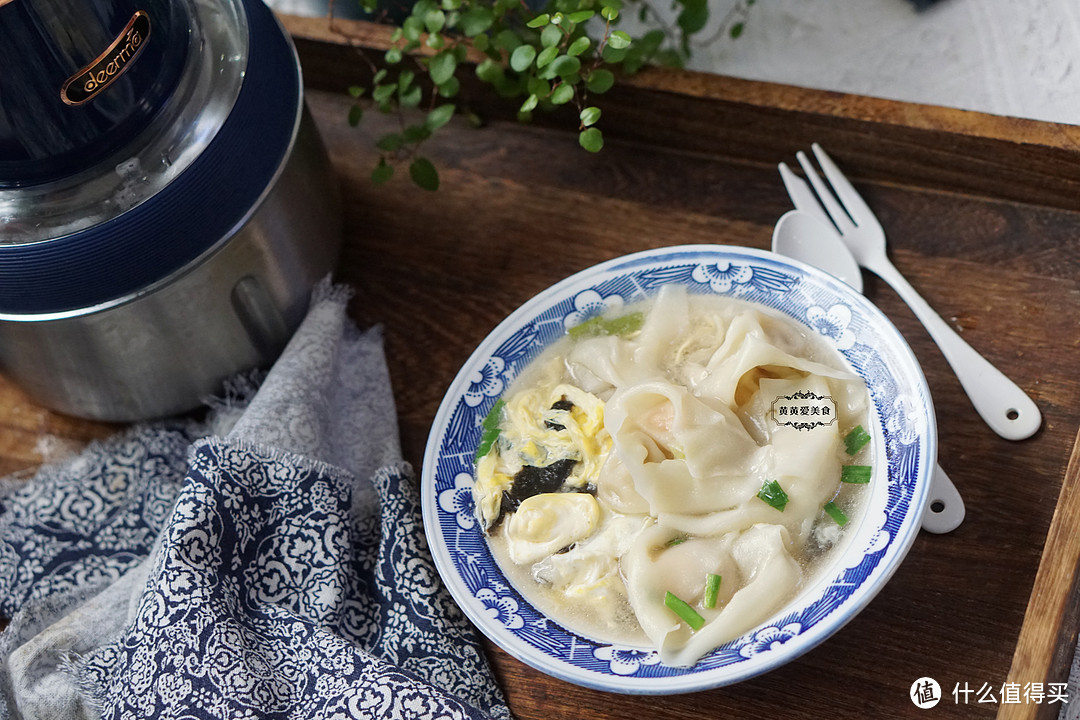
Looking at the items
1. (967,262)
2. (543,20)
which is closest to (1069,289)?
(967,262)

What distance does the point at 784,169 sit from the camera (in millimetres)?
1809

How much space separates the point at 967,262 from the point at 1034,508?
0.44 m

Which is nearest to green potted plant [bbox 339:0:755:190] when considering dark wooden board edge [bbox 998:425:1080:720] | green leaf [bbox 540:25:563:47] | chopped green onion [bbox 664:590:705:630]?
green leaf [bbox 540:25:563:47]

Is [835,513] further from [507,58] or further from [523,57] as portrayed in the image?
[507,58]

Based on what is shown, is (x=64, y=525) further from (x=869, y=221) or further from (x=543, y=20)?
(x=869, y=221)

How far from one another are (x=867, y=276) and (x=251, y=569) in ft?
3.70

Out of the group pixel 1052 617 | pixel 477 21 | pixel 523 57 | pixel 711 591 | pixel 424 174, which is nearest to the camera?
pixel 1052 617

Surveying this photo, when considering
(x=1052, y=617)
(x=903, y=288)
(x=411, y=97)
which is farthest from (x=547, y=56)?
(x=1052, y=617)

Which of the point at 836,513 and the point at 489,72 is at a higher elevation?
the point at 489,72

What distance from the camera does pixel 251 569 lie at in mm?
1595

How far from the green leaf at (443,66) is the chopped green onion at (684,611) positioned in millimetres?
958

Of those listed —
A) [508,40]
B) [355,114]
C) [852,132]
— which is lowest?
[852,132]

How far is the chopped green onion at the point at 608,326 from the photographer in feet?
5.42

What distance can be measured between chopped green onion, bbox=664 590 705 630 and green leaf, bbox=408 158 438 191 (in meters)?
0.88
